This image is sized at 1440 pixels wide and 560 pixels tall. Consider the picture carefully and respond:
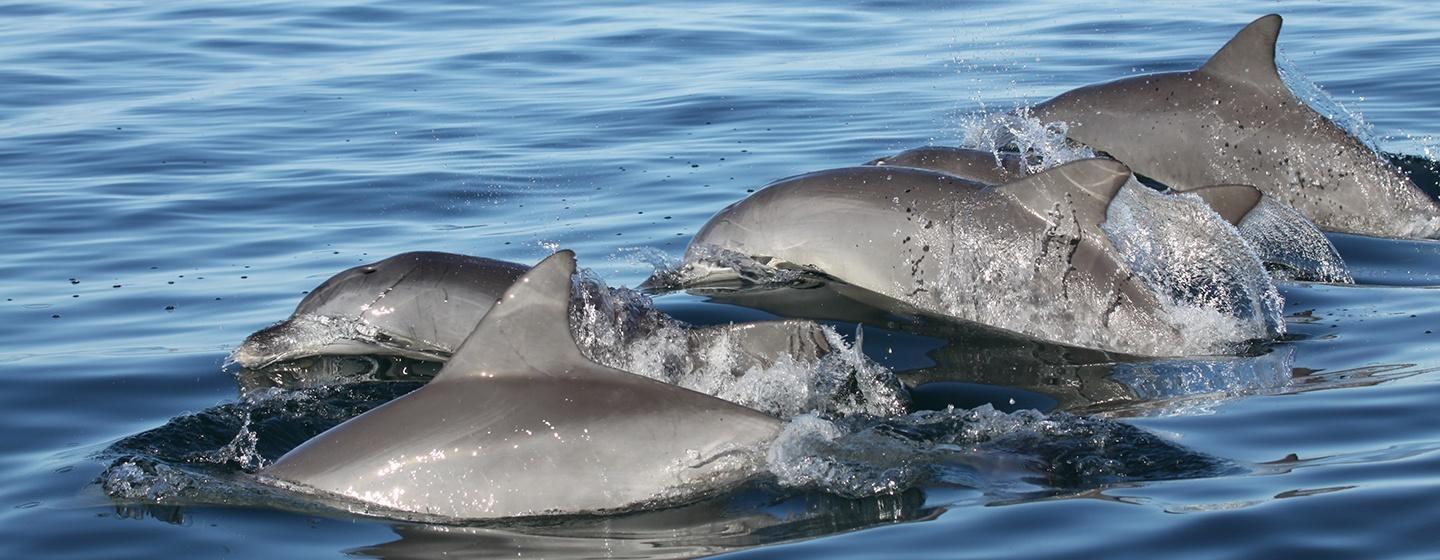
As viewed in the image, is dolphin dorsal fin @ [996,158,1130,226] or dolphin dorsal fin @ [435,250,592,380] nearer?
dolphin dorsal fin @ [435,250,592,380]

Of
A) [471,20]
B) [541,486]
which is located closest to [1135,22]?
[471,20]

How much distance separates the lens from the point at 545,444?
24.3 feet

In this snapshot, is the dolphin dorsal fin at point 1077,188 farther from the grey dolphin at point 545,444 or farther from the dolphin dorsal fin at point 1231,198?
the grey dolphin at point 545,444

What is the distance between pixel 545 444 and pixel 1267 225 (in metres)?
6.88

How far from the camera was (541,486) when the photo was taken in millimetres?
7383

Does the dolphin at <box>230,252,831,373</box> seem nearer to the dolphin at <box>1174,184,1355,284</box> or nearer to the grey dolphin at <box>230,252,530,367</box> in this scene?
the grey dolphin at <box>230,252,530,367</box>

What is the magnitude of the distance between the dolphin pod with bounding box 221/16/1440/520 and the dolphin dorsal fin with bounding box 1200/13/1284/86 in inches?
0.6

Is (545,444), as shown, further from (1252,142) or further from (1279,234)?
(1252,142)

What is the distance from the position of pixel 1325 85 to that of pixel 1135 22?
5.46 m

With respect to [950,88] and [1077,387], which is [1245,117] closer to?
[1077,387]

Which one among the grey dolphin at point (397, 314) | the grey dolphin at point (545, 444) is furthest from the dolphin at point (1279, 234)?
the grey dolphin at point (545, 444)

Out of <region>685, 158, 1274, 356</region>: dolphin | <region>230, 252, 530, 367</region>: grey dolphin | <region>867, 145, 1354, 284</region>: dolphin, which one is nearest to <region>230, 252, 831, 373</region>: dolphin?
<region>230, 252, 530, 367</region>: grey dolphin

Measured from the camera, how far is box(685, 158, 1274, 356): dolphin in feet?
33.9

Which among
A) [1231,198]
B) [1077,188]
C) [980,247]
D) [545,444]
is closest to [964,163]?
[980,247]
